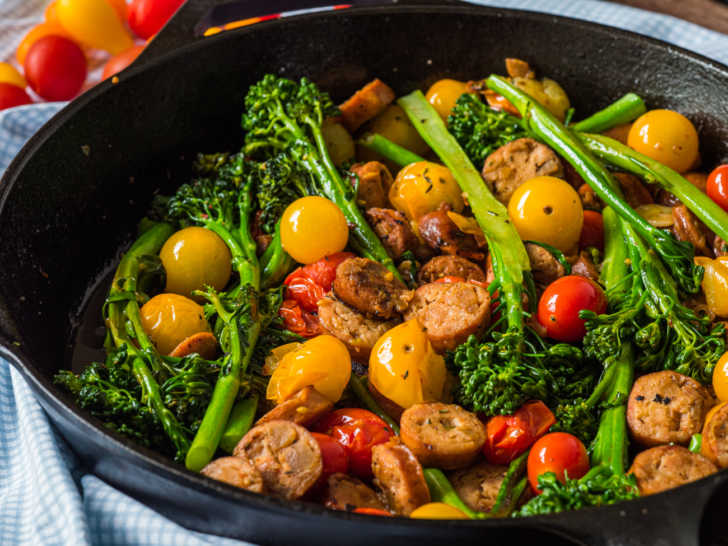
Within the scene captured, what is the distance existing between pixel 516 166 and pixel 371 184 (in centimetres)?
52

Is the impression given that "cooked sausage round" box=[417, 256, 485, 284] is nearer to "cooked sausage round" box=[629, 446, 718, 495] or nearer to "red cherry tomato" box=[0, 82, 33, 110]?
"cooked sausage round" box=[629, 446, 718, 495]

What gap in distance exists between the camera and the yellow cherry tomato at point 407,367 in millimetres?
2084

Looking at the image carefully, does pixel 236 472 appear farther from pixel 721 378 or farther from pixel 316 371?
pixel 721 378

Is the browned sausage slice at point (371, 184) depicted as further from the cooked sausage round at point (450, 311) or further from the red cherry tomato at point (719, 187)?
the red cherry tomato at point (719, 187)

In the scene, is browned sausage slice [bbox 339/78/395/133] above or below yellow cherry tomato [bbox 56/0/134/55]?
below

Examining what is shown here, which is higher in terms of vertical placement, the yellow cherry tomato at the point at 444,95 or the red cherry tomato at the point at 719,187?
the yellow cherry tomato at the point at 444,95

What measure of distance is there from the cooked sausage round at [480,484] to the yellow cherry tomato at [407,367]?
0.22 metres

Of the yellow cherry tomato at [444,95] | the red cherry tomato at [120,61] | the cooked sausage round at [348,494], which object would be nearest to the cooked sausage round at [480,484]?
the cooked sausage round at [348,494]

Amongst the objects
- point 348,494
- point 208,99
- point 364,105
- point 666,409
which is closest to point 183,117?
point 208,99

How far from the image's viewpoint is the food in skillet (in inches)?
76.8

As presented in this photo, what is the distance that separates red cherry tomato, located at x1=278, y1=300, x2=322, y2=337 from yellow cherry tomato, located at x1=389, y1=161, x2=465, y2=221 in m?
0.55

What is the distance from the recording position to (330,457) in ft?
6.43

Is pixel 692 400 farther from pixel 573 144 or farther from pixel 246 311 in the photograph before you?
pixel 246 311

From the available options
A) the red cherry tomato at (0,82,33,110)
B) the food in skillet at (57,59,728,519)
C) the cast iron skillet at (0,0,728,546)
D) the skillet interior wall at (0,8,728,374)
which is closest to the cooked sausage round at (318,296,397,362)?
the food in skillet at (57,59,728,519)
